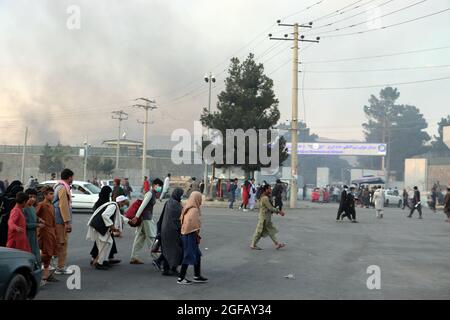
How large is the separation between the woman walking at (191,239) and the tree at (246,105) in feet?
83.4

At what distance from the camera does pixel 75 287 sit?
28.0 ft

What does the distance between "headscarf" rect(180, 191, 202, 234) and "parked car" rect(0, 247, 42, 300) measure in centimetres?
271

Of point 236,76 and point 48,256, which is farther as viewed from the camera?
point 236,76

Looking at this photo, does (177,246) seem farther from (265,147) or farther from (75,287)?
(265,147)

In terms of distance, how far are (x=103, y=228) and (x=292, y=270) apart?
12.6ft

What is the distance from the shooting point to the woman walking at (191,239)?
357 inches

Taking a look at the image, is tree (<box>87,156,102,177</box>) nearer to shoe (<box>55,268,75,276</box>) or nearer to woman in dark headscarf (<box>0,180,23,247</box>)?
woman in dark headscarf (<box>0,180,23,247</box>)

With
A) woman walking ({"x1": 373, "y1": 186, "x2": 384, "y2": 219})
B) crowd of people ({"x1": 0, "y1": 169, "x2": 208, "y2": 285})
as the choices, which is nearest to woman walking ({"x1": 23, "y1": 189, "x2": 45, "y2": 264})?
crowd of people ({"x1": 0, "y1": 169, "x2": 208, "y2": 285})

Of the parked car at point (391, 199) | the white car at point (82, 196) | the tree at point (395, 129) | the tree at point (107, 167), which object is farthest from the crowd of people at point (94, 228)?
the tree at point (395, 129)

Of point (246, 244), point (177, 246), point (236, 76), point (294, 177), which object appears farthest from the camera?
point (236, 76)

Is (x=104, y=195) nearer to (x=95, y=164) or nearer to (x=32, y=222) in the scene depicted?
(x=32, y=222)

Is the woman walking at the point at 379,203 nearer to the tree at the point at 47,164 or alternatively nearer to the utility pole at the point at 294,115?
the utility pole at the point at 294,115
